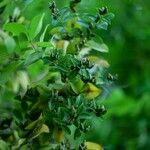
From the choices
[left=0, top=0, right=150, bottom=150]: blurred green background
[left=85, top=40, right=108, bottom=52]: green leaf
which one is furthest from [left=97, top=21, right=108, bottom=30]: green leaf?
[left=0, top=0, right=150, bottom=150]: blurred green background

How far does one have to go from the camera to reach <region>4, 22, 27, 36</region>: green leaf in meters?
1.21

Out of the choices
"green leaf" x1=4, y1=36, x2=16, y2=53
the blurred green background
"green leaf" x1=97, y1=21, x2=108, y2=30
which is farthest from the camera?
the blurred green background


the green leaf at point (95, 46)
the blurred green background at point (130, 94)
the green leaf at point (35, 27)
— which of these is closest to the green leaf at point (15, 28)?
the green leaf at point (35, 27)

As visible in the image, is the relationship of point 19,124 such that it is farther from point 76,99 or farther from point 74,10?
point 74,10

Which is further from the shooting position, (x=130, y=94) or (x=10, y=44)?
(x=130, y=94)

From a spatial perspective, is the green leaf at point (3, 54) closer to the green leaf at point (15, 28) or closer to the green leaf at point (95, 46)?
the green leaf at point (15, 28)

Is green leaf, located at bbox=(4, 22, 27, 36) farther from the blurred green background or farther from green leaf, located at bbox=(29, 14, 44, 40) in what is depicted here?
the blurred green background

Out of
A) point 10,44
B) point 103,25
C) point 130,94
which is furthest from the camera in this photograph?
point 130,94

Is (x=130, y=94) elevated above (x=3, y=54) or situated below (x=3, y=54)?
below

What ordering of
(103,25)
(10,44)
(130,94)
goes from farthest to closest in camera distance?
(130,94)
(103,25)
(10,44)

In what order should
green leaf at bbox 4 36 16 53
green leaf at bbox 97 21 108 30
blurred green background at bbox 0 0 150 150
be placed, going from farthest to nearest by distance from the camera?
1. blurred green background at bbox 0 0 150 150
2. green leaf at bbox 97 21 108 30
3. green leaf at bbox 4 36 16 53

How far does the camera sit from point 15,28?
4.01ft

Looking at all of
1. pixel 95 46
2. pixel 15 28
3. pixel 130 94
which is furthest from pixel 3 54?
pixel 130 94

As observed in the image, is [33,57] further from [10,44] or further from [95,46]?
[95,46]
